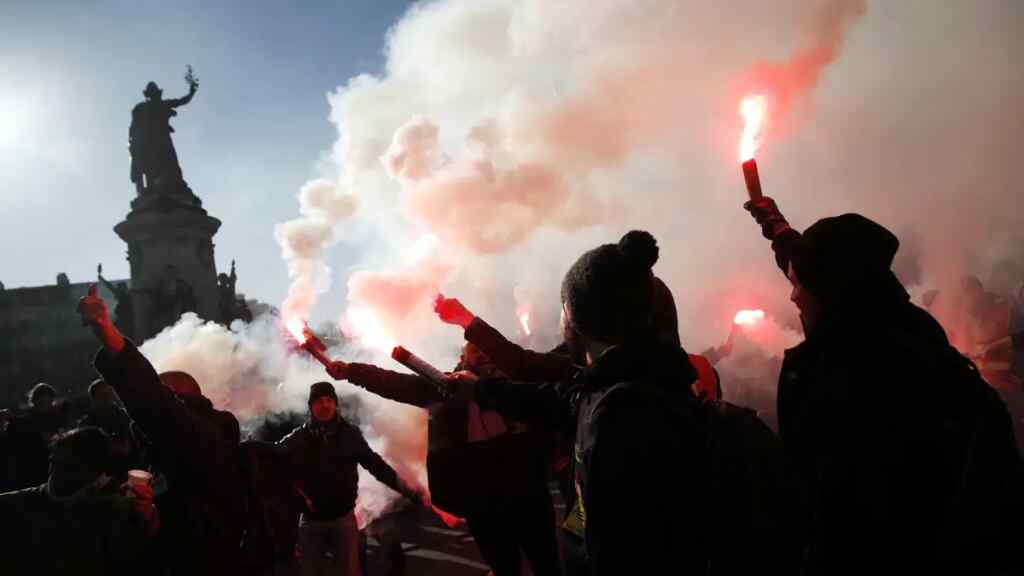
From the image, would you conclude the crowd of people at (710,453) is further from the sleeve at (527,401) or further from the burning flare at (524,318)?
the burning flare at (524,318)

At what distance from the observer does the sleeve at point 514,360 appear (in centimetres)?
345

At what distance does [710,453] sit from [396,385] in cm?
318

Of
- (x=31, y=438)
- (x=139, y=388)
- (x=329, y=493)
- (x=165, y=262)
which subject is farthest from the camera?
(x=165, y=262)

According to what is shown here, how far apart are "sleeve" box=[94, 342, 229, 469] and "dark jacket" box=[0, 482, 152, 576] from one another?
0.98 ft

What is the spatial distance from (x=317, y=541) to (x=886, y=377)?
428cm

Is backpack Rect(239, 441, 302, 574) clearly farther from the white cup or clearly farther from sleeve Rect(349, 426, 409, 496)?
sleeve Rect(349, 426, 409, 496)

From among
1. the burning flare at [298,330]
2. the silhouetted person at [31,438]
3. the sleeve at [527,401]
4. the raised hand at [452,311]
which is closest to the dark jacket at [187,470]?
the raised hand at [452,311]

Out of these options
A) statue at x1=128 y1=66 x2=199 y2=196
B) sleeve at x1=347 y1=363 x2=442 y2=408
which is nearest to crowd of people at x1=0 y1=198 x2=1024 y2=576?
sleeve at x1=347 y1=363 x2=442 y2=408

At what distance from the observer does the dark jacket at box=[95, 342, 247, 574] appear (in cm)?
279

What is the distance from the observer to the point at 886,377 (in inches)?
70.0

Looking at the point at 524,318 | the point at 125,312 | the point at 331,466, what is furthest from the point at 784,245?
the point at 125,312

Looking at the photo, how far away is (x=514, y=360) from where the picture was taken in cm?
346

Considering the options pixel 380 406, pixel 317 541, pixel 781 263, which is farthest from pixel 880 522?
pixel 380 406

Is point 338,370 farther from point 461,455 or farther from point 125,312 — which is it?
point 125,312
